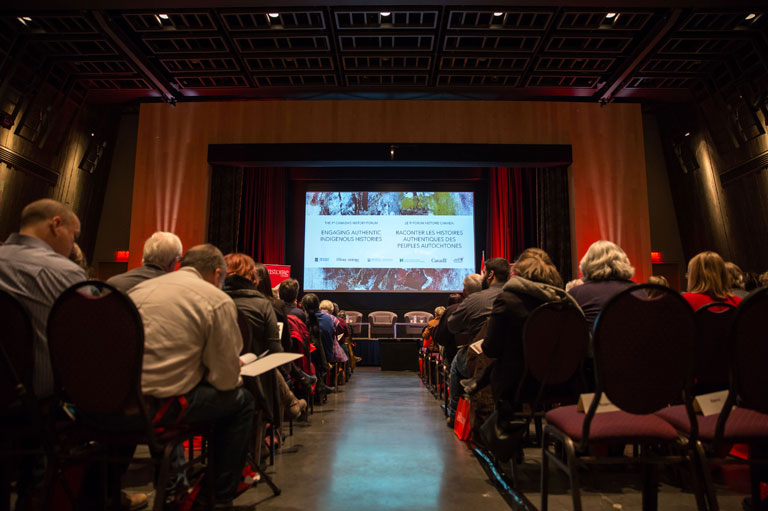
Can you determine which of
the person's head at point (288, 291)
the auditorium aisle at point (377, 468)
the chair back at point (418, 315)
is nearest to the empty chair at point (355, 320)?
the chair back at point (418, 315)

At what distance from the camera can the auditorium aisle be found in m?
2.18

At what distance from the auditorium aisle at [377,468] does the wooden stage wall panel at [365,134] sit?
190 inches

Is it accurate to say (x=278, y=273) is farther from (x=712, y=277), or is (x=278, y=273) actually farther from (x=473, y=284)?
(x=712, y=277)

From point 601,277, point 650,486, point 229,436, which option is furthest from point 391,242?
point 650,486

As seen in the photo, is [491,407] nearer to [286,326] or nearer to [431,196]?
[286,326]

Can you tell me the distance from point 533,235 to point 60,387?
32.2ft

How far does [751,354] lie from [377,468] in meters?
1.92

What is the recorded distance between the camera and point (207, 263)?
205 centimetres

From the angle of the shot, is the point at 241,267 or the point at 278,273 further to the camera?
the point at 278,273

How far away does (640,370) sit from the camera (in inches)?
59.8

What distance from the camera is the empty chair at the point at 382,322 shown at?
32.7ft

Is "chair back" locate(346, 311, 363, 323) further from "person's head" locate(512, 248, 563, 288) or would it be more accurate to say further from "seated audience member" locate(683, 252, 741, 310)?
"seated audience member" locate(683, 252, 741, 310)

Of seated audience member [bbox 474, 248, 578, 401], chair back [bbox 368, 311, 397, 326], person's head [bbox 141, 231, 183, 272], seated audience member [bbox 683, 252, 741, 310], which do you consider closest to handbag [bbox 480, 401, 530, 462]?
seated audience member [bbox 474, 248, 578, 401]

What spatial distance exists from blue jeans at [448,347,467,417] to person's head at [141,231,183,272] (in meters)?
2.08
